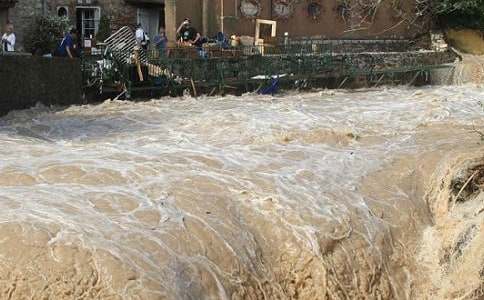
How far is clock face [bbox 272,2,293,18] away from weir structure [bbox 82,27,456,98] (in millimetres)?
813

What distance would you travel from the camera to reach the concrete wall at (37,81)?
1340 centimetres

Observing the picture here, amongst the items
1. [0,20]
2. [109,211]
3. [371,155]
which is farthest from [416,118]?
[0,20]

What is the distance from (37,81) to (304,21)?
39.3 feet

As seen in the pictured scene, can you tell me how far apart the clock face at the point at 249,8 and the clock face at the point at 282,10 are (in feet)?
2.27

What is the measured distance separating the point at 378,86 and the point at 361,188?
14047 millimetres

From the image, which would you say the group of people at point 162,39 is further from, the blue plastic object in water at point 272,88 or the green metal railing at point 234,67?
the blue plastic object in water at point 272,88

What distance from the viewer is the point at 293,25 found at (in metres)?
24.1

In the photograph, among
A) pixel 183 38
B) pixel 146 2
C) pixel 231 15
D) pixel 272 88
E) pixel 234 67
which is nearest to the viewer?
pixel 234 67

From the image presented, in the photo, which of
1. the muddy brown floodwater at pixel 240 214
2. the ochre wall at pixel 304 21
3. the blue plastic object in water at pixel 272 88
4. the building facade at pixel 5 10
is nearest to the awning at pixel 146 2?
the building facade at pixel 5 10

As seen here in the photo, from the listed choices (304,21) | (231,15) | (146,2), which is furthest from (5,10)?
(304,21)

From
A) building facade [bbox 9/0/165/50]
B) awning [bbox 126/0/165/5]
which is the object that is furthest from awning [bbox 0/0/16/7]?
awning [bbox 126/0/165/5]

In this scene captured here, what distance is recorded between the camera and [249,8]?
74.7 ft

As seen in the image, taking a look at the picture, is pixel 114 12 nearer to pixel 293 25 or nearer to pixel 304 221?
pixel 293 25

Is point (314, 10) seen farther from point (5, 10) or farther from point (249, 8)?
point (5, 10)
